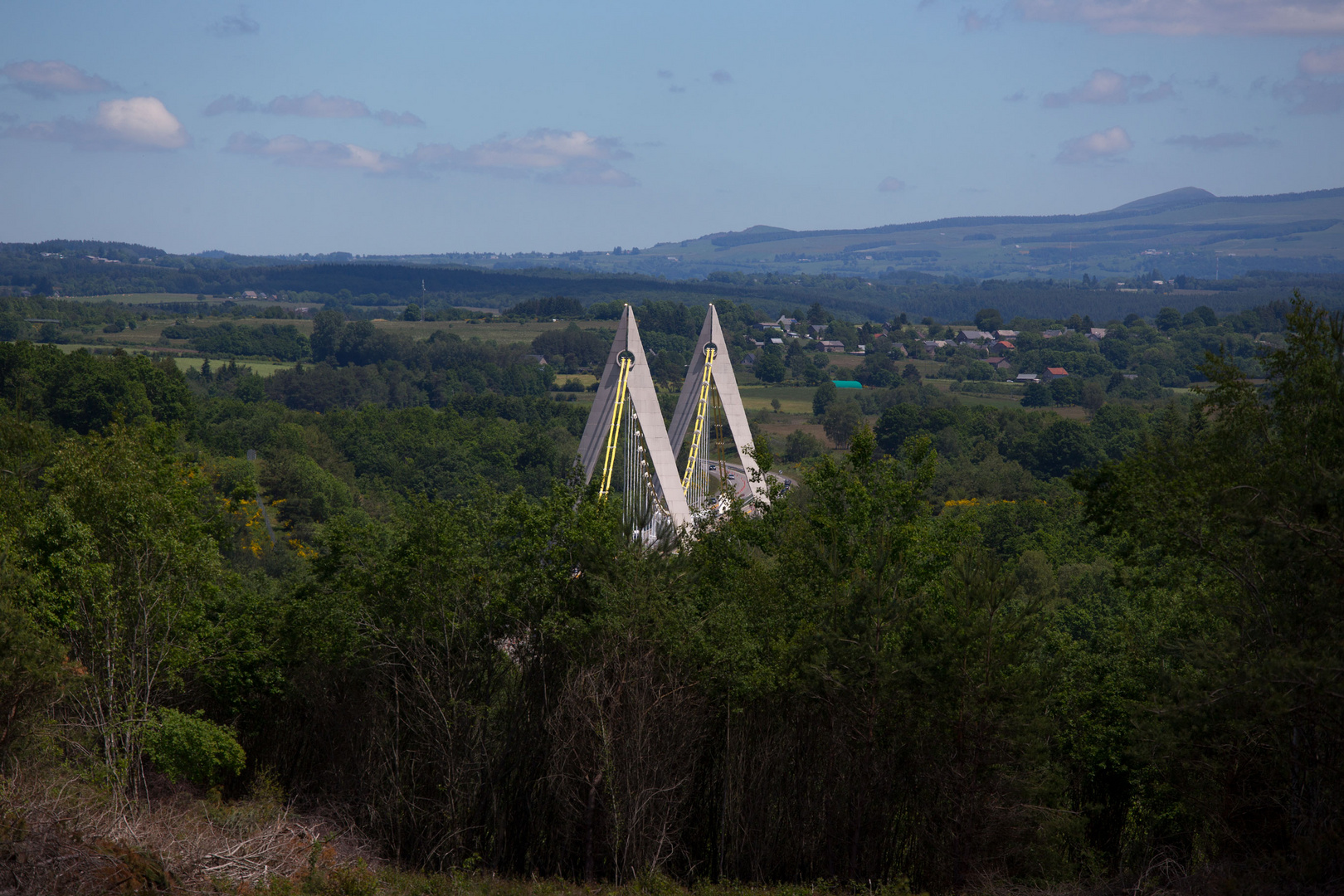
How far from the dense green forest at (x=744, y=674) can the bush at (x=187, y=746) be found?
0.08 m

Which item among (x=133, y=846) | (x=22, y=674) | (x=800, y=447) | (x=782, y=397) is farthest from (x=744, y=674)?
(x=782, y=397)

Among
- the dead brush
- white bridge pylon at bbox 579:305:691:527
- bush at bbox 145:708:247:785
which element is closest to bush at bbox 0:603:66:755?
the dead brush

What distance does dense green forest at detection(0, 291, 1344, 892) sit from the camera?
15.7 meters

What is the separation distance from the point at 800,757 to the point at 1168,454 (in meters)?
7.40

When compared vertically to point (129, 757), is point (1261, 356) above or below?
above

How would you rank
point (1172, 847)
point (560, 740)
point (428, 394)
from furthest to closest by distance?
point (428, 394) < point (560, 740) < point (1172, 847)

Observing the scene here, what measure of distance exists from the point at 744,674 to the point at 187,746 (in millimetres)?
8671

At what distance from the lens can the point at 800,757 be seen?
19969 millimetres

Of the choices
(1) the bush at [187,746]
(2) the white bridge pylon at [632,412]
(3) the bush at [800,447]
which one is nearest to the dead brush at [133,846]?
(1) the bush at [187,746]

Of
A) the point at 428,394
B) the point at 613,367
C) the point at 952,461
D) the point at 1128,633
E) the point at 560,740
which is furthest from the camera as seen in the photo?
the point at 428,394

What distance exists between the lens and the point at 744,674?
1958 cm

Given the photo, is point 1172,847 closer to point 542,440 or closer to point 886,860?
point 886,860

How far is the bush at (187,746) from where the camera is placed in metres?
19.3

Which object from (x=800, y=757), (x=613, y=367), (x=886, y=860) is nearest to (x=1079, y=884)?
(x=886, y=860)
